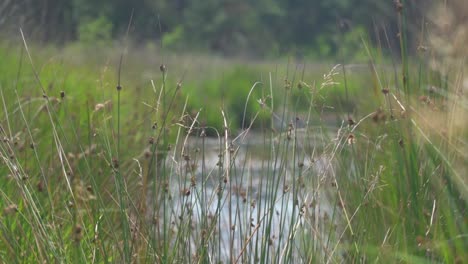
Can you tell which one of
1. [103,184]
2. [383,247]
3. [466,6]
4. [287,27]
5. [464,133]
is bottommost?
[287,27]

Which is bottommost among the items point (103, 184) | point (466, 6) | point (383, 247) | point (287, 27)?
point (287, 27)

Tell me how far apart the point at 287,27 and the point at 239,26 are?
1763 mm

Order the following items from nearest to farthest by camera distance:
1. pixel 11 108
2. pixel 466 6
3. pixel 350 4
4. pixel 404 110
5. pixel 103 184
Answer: pixel 466 6 → pixel 404 110 → pixel 103 184 → pixel 11 108 → pixel 350 4

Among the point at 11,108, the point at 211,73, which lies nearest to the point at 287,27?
the point at 211,73

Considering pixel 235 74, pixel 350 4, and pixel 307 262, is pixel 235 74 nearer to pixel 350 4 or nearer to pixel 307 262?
pixel 307 262

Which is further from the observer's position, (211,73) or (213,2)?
(213,2)

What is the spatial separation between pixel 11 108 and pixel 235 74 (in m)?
10.9

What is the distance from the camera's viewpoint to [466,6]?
78.4 inches

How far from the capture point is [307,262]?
7.82ft

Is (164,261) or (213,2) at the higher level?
(164,261)

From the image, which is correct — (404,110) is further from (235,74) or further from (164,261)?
(235,74)

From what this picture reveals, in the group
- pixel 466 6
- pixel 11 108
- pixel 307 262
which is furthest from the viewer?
pixel 11 108

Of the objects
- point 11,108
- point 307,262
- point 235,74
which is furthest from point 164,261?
point 235,74

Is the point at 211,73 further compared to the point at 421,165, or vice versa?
the point at 211,73
